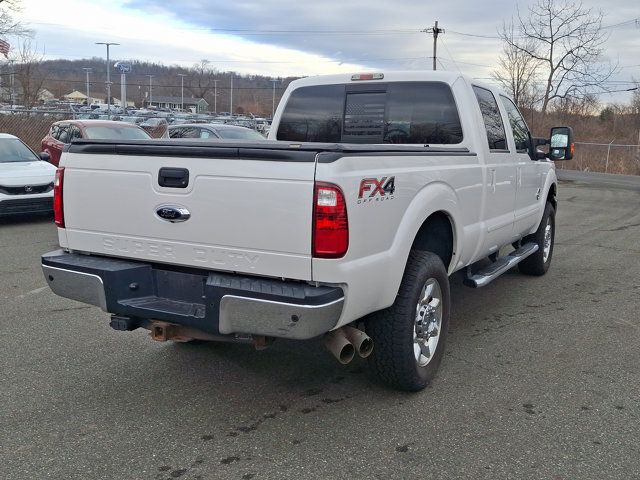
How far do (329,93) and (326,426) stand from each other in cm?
298

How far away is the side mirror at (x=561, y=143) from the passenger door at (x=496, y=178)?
1.37 meters

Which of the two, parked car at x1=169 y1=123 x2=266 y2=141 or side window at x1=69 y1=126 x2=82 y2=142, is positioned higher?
parked car at x1=169 y1=123 x2=266 y2=141

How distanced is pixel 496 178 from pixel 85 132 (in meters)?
10.3

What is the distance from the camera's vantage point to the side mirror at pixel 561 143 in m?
6.72

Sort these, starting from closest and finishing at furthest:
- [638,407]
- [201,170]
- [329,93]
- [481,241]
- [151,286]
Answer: [201,170] < [151,286] < [638,407] < [481,241] < [329,93]

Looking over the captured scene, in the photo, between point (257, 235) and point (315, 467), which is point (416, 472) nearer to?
point (315, 467)

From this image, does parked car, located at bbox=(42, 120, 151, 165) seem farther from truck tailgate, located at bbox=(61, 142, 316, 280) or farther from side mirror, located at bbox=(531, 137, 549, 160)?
truck tailgate, located at bbox=(61, 142, 316, 280)

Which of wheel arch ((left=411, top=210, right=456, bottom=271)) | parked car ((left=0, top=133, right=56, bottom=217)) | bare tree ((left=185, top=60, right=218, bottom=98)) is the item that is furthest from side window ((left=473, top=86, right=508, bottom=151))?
bare tree ((left=185, top=60, right=218, bottom=98))

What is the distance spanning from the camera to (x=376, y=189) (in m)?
3.36

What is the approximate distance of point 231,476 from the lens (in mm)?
3070

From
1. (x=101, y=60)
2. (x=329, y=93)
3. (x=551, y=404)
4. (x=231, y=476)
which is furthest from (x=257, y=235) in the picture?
(x=101, y=60)

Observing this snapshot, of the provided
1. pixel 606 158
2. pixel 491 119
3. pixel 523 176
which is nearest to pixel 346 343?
pixel 491 119

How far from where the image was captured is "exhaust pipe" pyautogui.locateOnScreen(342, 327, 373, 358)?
140 inches

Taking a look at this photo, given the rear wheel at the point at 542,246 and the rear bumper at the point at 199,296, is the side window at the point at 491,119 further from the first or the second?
the rear bumper at the point at 199,296
